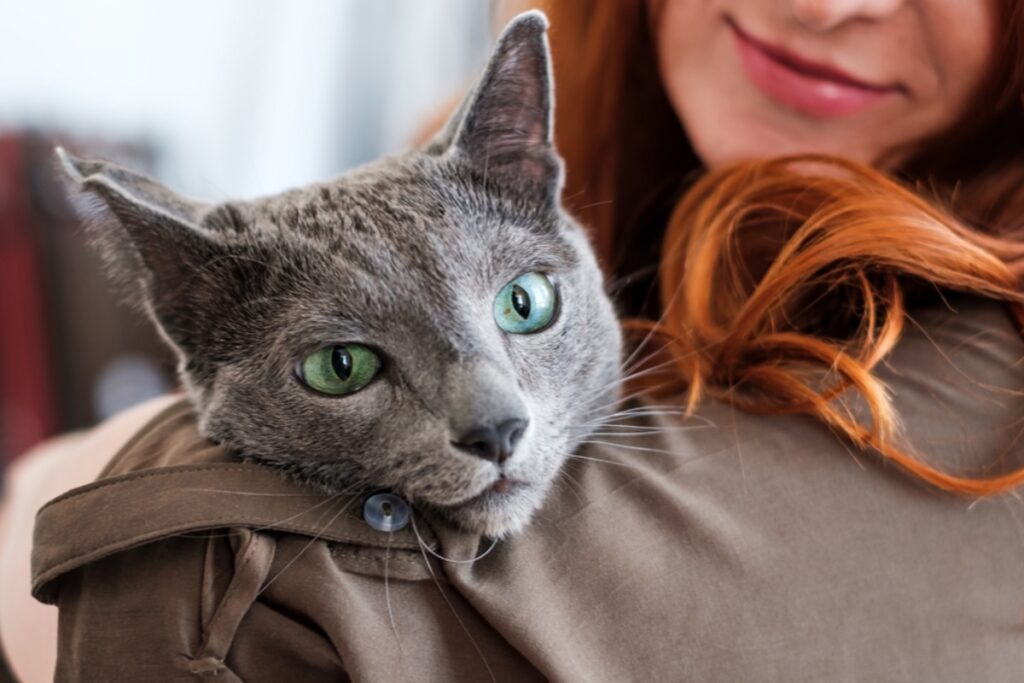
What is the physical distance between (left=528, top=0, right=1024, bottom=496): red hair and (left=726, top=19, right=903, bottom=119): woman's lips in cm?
12

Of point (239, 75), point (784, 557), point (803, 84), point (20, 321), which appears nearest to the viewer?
point (784, 557)

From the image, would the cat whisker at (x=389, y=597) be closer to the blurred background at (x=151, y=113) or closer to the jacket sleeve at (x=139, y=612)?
the jacket sleeve at (x=139, y=612)

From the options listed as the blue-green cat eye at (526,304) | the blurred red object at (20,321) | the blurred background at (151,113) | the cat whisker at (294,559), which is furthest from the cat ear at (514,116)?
the blurred red object at (20,321)

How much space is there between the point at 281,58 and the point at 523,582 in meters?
3.32

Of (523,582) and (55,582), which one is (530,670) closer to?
(523,582)

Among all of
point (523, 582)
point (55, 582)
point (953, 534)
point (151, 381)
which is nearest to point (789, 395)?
point (953, 534)

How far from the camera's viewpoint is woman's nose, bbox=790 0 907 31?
1.02 meters

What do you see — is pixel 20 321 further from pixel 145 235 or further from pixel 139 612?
pixel 139 612

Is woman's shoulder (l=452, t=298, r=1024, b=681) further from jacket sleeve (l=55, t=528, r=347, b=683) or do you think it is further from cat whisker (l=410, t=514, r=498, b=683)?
jacket sleeve (l=55, t=528, r=347, b=683)

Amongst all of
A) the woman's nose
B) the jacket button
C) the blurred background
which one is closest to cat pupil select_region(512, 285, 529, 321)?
the jacket button

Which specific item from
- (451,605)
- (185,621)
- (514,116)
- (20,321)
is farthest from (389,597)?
(20,321)

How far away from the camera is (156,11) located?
10.7 feet

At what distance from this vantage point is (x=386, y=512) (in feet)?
2.52

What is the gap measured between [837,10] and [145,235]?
85 centimetres
